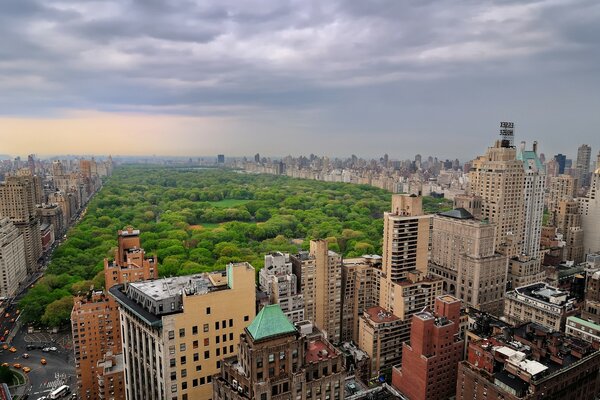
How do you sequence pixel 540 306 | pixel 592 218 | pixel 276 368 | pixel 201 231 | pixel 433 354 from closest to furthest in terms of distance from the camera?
pixel 276 368 < pixel 433 354 < pixel 540 306 < pixel 592 218 < pixel 201 231

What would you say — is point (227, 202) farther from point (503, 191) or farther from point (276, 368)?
point (276, 368)

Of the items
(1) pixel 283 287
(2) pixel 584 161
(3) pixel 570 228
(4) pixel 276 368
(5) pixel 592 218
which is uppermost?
(2) pixel 584 161

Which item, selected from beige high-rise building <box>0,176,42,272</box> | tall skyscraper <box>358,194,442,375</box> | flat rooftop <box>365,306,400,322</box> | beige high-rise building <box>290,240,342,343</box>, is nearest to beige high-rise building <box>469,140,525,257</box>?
tall skyscraper <box>358,194,442,375</box>

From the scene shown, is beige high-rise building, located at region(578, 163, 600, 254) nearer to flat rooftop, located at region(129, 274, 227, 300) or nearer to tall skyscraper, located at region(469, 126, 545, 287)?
tall skyscraper, located at region(469, 126, 545, 287)

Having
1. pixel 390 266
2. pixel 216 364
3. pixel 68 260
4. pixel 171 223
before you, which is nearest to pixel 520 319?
pixel 390 266

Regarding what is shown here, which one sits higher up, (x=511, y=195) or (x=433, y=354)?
(x=511, y=195)

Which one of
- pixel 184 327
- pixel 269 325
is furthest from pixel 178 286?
pixel 269 325

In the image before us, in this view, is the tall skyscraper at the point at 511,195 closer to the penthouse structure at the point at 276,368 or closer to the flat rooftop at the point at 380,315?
the flat rooftop at the point at 380,315
